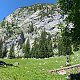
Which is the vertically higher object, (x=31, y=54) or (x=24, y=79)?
(x=31, y=54)

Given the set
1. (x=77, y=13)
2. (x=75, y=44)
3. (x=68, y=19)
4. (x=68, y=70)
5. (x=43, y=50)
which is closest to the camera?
(x=77, y=13)

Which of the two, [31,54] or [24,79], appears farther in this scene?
[31,54]

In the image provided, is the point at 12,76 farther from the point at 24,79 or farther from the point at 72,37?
the point at 72,37

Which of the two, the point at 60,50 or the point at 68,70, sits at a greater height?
the point at 60,50

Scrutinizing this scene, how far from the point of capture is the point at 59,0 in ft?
93.7

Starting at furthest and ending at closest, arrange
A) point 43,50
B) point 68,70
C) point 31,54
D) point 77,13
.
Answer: point 31,54
point 43,50
point 68,70
point 77,13

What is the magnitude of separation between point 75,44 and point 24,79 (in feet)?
24.2

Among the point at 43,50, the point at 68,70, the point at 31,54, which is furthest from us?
the point at 31,54

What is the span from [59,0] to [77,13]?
3.42 m

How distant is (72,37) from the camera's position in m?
28.7

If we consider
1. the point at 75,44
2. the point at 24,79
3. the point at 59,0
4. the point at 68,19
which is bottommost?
the point at 24,79

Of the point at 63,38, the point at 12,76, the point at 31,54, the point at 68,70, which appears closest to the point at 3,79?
the point at 12,76

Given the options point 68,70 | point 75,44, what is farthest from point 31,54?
point 75,44

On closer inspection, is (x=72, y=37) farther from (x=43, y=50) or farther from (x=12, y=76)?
(x=43, y=50)
